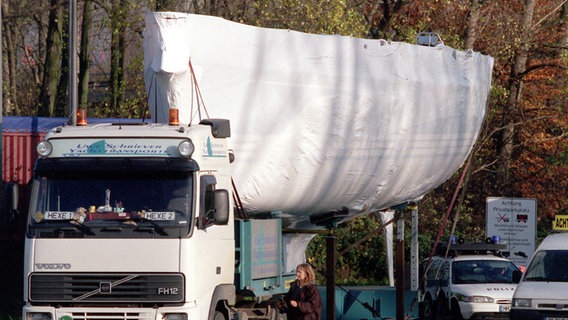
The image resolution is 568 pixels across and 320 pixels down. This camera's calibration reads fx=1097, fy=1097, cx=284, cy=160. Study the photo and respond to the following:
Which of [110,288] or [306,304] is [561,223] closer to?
[306,304]

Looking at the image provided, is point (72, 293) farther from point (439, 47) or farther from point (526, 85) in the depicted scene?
point (526, 85)

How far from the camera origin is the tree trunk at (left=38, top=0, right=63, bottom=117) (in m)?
32.5

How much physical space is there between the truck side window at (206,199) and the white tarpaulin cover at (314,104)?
5.15 feet

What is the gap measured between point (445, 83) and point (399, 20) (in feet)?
72.0

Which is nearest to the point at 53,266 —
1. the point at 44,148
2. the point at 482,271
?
the point at 44,148

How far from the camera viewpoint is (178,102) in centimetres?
1370

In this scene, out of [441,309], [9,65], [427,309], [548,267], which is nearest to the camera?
[548,267]

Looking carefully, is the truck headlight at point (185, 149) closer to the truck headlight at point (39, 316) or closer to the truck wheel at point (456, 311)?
the truck headlight at point (39, 316)

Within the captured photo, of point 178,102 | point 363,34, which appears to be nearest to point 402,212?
point 178,102

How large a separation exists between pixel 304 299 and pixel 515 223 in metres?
13.9

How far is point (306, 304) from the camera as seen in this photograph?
555 inches

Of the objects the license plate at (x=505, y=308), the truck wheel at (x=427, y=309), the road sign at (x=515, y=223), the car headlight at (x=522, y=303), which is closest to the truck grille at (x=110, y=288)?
the car headlight at (x=522, y=303)

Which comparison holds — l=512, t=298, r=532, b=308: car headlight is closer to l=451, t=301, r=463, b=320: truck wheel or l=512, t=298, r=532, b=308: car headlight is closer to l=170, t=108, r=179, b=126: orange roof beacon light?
l=451, t=301, r=463, b=320: truck wheel

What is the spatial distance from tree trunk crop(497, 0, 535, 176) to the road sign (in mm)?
11280
